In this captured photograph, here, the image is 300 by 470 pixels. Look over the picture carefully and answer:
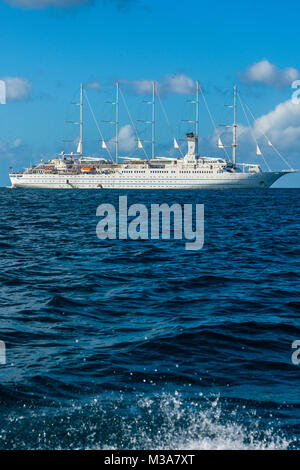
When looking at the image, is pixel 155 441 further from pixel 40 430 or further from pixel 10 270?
pixel 10 270

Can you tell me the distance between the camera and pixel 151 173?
447 feet

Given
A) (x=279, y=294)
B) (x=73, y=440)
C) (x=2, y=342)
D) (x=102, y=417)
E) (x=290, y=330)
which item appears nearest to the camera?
(x=73, y=440)

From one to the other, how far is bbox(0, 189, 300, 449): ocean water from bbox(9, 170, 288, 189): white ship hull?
388ft

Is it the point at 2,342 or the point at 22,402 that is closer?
the point at 22,402

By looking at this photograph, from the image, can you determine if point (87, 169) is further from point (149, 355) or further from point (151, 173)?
point (149, 355)

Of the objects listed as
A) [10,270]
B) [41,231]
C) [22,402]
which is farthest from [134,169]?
[22,402]

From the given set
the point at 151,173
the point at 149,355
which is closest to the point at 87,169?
the point at 151,173

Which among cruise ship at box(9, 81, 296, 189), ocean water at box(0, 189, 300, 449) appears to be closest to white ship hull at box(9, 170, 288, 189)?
cruise ship at box(9, 81, 296, 189)

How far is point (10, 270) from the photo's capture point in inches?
571

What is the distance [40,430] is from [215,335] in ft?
13.5

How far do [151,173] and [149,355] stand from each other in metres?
130

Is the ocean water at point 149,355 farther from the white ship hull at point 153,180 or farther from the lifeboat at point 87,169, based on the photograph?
the lifeboat at point 87,169

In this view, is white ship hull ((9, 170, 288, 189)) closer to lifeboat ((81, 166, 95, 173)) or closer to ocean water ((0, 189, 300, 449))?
lifeboat ((81, 166, 95, 173))

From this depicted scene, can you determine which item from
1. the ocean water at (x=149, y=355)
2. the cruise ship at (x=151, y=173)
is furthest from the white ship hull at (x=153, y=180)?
the ocean water at (x=149, y=355)
